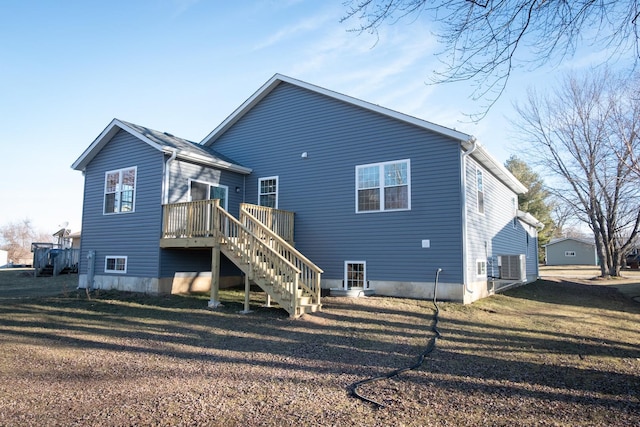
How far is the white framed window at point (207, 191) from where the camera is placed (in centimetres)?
1332

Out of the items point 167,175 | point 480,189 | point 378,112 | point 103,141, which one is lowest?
point 480,189

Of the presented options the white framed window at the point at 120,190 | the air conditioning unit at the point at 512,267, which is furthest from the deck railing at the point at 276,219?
the air conditioning unit at the point at 512,267

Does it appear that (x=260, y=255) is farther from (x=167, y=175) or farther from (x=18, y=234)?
(x=18, y=234)

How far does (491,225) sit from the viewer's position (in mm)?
14492

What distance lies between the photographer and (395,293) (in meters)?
11.6

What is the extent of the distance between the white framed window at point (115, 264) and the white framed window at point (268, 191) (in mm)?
4817

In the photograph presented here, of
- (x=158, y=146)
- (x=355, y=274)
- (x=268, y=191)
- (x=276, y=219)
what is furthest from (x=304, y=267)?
(x=158, y=146)

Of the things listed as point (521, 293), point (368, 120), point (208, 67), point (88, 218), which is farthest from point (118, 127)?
point (521, 293)

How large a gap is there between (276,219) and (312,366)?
7.13 metres

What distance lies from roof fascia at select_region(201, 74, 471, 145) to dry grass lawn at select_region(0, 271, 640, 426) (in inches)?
183

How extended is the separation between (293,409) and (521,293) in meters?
13.3

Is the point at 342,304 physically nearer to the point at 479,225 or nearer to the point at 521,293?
the point at 479,225

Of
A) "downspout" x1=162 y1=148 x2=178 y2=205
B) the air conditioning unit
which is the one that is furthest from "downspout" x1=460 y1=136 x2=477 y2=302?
"downspout" x1=162 y1=148 x2=178 y2=205

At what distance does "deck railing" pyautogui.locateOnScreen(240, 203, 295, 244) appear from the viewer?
38.8ft
